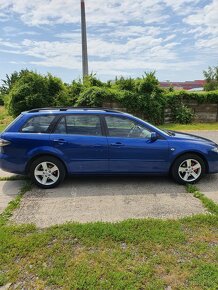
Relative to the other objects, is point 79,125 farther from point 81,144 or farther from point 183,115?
point 183,115

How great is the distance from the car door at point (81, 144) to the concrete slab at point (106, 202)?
43 cm

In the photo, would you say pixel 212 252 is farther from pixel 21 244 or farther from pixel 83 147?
pixel 83 147

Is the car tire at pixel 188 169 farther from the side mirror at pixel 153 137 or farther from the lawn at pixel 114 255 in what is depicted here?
the lawn at pixel 114 255

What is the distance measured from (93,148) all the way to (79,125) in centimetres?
54

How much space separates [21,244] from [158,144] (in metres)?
3.05

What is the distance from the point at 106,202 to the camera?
4770 mm

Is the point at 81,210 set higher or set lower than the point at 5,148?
lower

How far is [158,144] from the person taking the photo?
5.46 metres

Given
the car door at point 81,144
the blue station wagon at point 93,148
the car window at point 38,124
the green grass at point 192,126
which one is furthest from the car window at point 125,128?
the green grass at point 192,126

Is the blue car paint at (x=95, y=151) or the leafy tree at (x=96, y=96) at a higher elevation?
the leafy tree at (x=96, y=96)

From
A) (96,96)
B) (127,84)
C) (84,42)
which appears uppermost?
(84,42)

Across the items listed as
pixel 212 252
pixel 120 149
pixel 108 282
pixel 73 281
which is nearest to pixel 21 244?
pixel 73 281

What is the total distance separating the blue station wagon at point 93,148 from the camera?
210 inches

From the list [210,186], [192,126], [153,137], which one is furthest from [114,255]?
[192,126]
